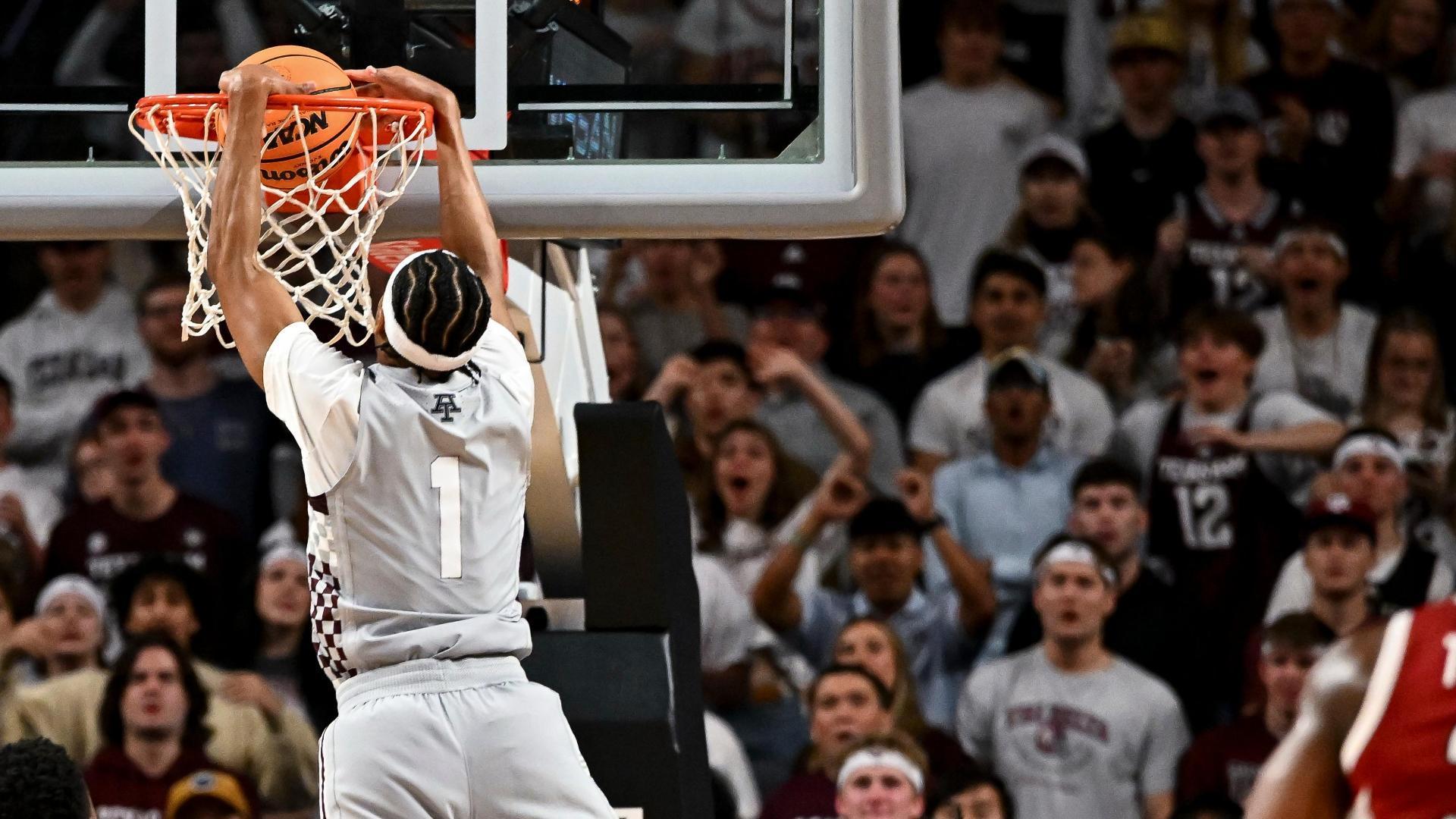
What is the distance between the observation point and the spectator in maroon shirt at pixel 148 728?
6992mm

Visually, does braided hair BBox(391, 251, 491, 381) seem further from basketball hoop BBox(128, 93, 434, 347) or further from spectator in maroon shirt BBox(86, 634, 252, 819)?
spectator in maroon shirt BBox(86, 634, 252, 819)

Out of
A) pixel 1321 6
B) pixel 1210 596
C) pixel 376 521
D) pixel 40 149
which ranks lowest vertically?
pixel 1210 596

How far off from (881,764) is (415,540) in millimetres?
3177

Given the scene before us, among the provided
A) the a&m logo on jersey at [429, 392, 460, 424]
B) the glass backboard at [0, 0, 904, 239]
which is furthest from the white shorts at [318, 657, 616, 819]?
the glass backboard at [0, 0, 904, 239]

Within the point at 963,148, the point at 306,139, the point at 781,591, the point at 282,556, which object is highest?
the point at 963,148

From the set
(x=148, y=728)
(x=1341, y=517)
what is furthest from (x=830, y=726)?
(x=148, y=728)

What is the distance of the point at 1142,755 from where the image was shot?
6.81 metres

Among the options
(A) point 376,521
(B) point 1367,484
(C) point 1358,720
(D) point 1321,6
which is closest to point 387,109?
(A) point 376,521

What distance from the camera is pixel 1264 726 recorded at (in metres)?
6.68

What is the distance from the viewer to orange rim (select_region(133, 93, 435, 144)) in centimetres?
391

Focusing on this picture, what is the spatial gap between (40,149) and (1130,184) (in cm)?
492

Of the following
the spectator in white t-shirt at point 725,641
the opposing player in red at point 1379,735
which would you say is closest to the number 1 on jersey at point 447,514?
the opposing player in red at point 1379,735

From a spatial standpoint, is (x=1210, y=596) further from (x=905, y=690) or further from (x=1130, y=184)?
(x=1130, y=184)

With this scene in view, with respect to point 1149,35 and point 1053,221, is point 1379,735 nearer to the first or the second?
point 1053,221
